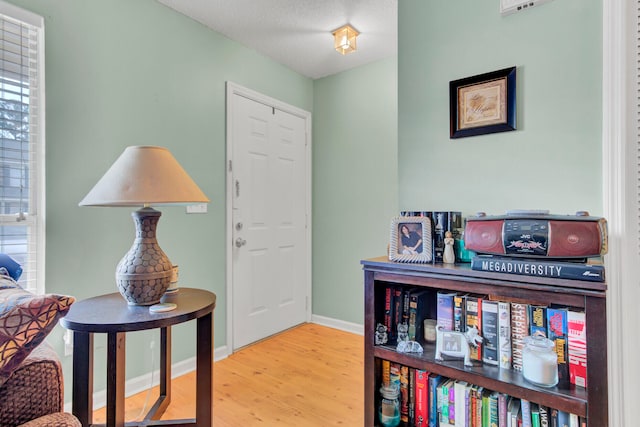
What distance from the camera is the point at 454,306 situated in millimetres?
1334

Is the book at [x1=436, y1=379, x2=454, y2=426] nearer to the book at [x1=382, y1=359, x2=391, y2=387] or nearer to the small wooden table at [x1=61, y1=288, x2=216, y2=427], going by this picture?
the book at [x1=382, y1=359, x2=391, y2=387]

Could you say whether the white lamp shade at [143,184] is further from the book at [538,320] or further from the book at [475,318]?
the book at [538,320]

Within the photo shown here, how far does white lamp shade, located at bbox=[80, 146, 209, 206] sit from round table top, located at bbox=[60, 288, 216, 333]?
417 mm

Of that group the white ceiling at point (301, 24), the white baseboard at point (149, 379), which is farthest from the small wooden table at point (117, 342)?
the white ceiling at point (301, 24)

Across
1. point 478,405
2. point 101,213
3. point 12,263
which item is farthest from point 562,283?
point 101,213

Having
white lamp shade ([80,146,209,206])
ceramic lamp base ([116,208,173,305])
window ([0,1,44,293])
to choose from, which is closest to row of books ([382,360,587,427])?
ceramic lamp base ([116,208,173,305])

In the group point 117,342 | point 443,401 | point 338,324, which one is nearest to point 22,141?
point 117,342

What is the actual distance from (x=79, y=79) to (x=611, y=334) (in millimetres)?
2584

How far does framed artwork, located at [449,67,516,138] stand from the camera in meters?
1.37

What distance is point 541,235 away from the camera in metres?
1.08

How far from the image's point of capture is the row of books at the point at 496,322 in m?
1.08

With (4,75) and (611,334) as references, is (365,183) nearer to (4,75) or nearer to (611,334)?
(611,334)

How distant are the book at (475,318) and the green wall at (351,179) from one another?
1.46 meters

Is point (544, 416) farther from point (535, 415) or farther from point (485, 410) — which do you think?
point (485, 410)
